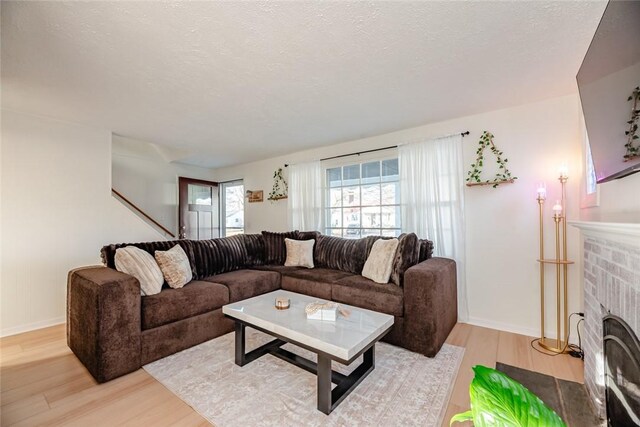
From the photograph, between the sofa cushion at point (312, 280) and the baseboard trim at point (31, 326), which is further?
the sofa cushion at point (312, 280)

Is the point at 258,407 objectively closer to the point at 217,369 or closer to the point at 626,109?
the point at 217,369

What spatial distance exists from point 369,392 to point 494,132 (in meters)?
2.79

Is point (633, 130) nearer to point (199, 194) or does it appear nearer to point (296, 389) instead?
point (296, 389)

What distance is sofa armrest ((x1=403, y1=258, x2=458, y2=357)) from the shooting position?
7.30 ft

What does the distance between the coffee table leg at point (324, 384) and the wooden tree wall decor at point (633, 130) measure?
169cm

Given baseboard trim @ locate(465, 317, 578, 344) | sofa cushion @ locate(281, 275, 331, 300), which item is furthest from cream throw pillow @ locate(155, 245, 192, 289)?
baseboard trim @ locate(465, 317, 578, 344)

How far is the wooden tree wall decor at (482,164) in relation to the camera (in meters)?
2.82

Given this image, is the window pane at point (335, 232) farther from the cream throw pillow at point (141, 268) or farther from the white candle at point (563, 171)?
the white candle at point (563, 171)

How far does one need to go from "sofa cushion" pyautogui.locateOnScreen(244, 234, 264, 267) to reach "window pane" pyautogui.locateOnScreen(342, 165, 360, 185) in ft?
5.12

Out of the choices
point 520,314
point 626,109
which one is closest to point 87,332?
point 626,109

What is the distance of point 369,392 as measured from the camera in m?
1.78

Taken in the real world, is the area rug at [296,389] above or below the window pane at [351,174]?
below

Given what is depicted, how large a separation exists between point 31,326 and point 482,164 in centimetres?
518

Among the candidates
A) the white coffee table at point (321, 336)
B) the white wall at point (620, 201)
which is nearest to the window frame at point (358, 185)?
the white coffee table at point (321, 336)
